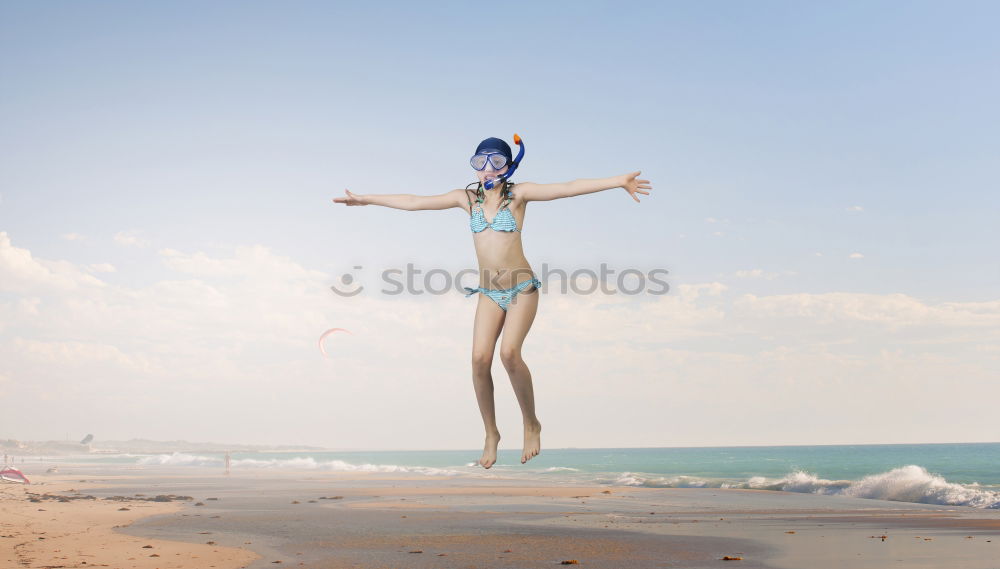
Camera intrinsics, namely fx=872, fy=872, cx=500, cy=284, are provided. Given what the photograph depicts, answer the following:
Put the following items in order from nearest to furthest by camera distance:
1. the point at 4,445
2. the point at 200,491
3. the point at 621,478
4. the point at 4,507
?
the point at 4,507 < the point at 200,491 < the point at 621,478 < the point at 4,445

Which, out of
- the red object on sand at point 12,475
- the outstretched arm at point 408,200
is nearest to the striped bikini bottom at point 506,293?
the outstretched arm at point 408,200

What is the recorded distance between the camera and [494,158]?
6.38 metres

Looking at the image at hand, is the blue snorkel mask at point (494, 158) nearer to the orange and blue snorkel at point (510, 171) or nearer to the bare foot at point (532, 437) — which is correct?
the orange and blue snorkel at point (510, 171)

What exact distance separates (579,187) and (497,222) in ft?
2.12

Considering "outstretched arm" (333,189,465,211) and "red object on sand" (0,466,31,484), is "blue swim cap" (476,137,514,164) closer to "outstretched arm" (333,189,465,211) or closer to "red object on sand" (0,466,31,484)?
"outstretched arm" (333,189,465,211)

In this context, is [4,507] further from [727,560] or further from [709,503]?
[709,503]

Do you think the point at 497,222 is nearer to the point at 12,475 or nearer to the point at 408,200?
the point at 408,200

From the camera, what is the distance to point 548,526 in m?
21.8

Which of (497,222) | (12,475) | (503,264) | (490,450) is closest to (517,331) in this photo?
(503,264)

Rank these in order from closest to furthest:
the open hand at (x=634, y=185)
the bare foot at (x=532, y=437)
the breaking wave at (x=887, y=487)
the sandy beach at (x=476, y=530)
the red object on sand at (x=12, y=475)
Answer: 1. the open hand at (x=634, y=185)
2. the bare foot at (x=532, y=437)
3. the sandy beach at (x=476, y=530)
4. the breaking wave at (x=887, y=487)
5. the red object on sand at (x=12, y=475)

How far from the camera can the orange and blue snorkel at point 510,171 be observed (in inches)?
253

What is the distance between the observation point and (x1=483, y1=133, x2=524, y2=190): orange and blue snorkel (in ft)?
21.1

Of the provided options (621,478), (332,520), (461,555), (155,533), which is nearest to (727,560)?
(461,555)

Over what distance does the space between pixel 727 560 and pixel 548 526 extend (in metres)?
6.45
